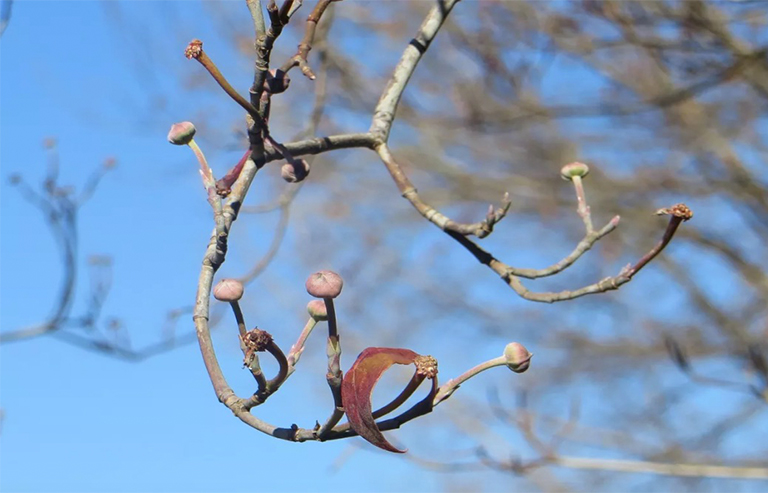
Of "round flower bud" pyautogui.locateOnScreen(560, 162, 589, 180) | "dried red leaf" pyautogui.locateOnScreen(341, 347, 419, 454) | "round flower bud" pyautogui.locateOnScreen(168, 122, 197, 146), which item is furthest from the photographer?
"round flower bud" pyautogui.locateOnScreen(560, 162, 589, 180)

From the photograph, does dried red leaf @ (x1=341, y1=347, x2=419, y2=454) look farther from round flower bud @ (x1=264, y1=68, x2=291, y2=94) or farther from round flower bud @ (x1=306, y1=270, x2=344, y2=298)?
round flower bud @ (x1=264, y1=68, x2=291, y2=94)

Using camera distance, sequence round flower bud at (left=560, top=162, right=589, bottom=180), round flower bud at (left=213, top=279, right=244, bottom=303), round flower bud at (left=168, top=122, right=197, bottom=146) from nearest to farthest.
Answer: round flower bud at (left=213, top=279, right=244, bottom=303) → round flower bud at (left=168, top=122, right=197, bottom=146) → round flower bud at (left=560, top=162, right=589, bottom=180)

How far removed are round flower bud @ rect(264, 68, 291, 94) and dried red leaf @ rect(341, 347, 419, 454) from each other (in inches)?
17.7

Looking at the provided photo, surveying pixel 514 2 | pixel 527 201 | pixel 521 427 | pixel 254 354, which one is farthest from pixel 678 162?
pixel 254 354

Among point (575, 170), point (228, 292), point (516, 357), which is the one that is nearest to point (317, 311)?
point (228, 292)

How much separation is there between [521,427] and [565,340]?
12.3 feet

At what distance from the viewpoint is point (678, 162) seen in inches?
212

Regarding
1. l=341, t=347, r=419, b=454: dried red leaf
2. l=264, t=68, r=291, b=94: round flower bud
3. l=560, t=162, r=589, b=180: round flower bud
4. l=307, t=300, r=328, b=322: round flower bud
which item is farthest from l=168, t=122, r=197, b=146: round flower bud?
l=560, t=162, r=589, b=180: round flower bud

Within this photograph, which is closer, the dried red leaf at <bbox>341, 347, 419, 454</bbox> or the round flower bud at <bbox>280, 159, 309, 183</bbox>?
the dried red leaf at <bbox>341, 347, 419, 454</bbox>

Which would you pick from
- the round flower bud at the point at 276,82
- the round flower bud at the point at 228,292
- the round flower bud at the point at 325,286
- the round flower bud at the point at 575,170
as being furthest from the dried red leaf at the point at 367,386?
the round flower bud at the point at 575,170

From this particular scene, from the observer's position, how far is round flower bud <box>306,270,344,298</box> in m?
0.92

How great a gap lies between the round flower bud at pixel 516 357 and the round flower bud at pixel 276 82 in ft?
1.49

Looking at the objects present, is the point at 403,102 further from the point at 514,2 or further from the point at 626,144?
the point at 626,144

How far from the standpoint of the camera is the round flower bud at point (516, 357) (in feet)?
3.36
